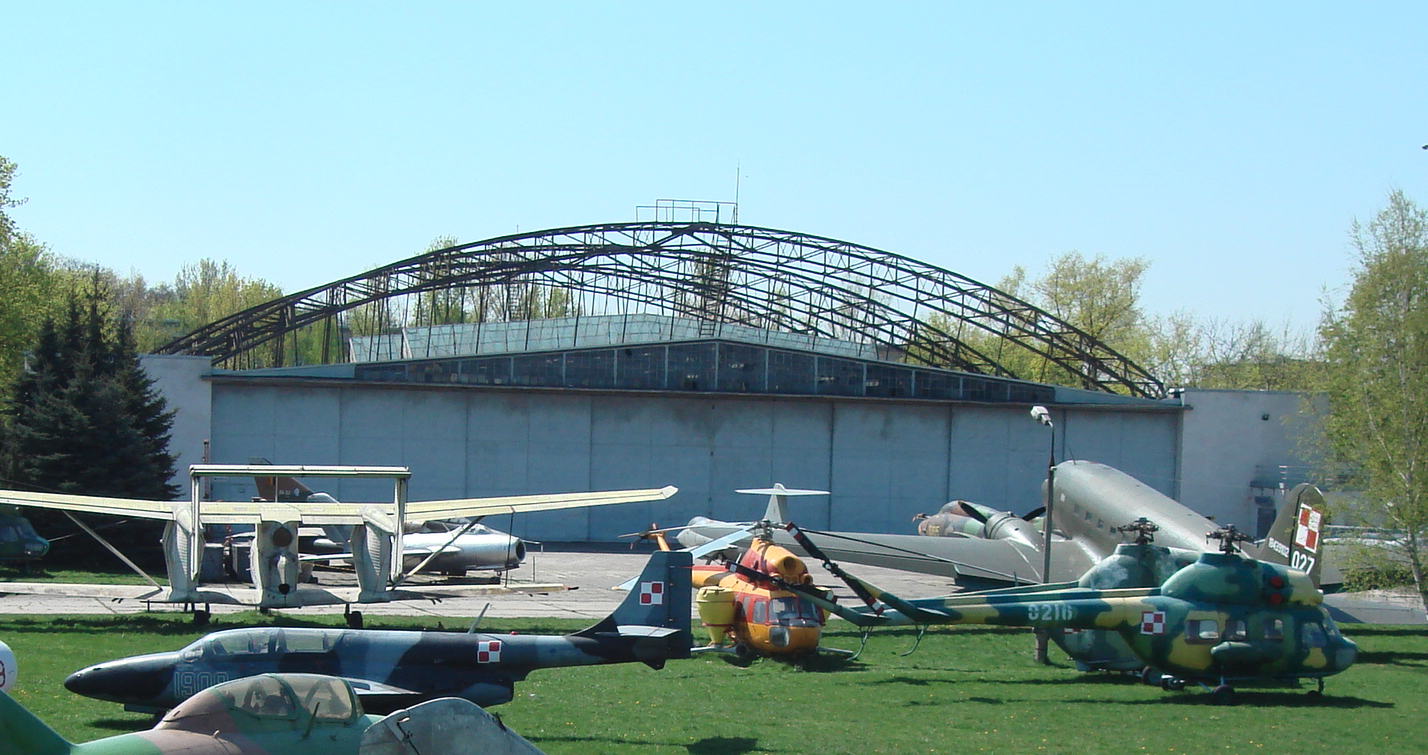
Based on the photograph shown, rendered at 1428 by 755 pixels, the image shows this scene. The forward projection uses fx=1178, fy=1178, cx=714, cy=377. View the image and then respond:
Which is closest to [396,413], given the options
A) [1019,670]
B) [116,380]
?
[116,380]

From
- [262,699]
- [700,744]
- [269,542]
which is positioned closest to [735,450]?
[269,542]

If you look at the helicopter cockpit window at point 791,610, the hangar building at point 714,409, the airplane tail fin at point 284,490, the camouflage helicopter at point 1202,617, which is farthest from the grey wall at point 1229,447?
the airplane tail fin at point 284,490

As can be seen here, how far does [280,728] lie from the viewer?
10.5 metres

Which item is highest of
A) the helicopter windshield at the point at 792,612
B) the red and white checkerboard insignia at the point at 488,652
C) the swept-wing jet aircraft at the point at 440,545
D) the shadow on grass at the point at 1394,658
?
the red and white checkerboard insignia at the point at 488,652

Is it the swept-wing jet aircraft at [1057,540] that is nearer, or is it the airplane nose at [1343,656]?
the airplane nose at [1343,656]

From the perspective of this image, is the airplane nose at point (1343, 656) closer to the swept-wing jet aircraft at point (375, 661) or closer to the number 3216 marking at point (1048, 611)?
the number 3216 marking at point (1048, 611)

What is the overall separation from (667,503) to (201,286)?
7258cm

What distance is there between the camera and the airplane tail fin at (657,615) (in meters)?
16.2

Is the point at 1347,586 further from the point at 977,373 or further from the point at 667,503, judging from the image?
the point at 667,503

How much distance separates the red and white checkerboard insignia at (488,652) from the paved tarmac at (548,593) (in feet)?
22.8

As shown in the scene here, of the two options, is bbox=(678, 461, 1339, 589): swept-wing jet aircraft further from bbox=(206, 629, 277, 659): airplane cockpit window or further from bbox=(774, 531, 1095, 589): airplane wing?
bbox=(206, 629, 277, 659): airplane cockpit window

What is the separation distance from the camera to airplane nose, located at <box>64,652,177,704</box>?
13.9 metres

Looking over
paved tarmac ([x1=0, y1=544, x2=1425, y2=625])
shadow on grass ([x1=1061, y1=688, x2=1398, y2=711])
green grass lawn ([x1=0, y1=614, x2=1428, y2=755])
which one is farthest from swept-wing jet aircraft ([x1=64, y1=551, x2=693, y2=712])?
shadow on grass ([x1=1061, y1=688, x2=1398, y2=711])

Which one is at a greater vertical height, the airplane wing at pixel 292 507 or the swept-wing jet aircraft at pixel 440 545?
the airplane wing at pixel 292 507
